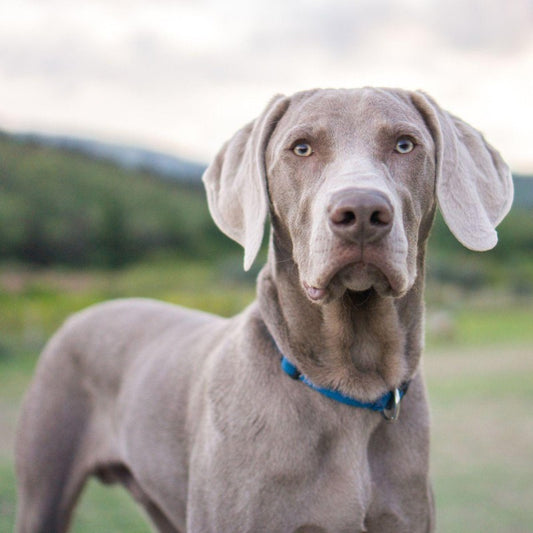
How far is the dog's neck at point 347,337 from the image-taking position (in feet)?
7.47

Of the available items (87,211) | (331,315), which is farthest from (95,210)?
(331,315)

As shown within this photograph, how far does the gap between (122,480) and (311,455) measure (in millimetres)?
1467

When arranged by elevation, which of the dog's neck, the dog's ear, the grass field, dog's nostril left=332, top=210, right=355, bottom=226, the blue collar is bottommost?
the grass field

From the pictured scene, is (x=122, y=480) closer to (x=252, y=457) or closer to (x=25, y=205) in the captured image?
(x=252, y=457)

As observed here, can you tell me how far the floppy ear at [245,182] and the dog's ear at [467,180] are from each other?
1.79 feet

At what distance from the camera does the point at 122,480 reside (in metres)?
3.31

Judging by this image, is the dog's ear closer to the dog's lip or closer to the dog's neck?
the dog's neck

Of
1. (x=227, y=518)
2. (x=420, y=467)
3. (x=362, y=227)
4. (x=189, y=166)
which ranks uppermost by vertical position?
(x=189, y=166)

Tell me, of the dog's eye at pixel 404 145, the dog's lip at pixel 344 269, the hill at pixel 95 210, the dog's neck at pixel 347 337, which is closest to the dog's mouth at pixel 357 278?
the dog's lip at pixel 344 269

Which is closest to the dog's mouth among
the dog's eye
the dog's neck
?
the dog's neck

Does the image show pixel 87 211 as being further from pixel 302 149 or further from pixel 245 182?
pixel 302 149

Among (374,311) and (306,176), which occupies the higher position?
(306,176)

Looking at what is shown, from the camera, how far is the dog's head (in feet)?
6.40

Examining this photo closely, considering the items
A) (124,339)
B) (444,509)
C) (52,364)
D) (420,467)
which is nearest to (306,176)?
(420,467)
